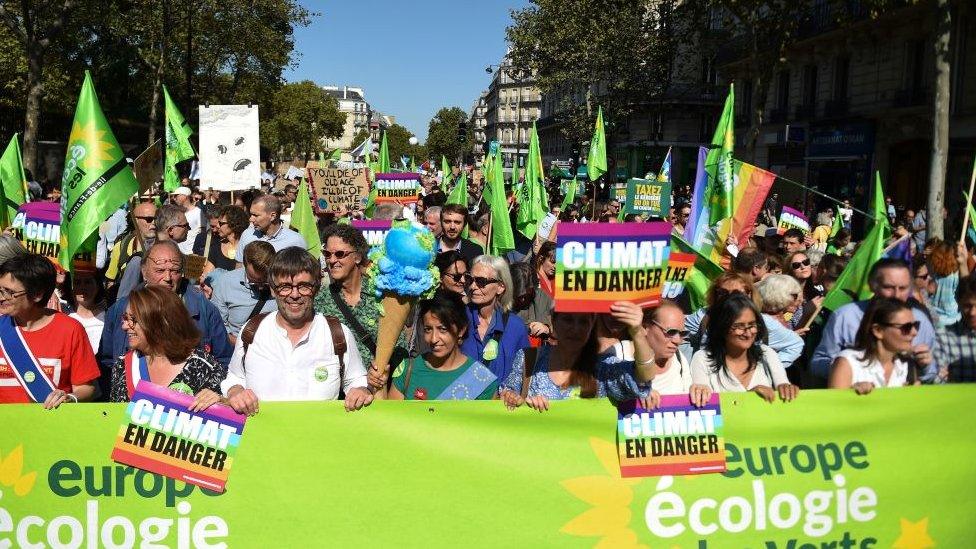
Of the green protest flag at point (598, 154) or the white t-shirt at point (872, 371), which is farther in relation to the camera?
the green protest flag at point (598, 154)

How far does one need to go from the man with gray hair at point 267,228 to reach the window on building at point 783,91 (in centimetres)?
2951

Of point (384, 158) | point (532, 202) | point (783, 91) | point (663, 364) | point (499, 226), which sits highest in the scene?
point (783, 91)

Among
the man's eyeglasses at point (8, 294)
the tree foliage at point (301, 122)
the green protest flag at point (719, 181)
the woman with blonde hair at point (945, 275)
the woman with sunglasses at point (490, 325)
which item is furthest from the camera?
the tree foliage at point (301, 122)

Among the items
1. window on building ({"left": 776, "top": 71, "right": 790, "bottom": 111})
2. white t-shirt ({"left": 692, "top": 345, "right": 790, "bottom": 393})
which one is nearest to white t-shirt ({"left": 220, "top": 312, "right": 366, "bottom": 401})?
white t-shirt ({"left": 692, "top": 345, "right": 790, "bottom": 393})

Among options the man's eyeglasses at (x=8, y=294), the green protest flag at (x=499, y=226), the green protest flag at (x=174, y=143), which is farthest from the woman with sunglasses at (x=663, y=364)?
the green protest flag at (x=174, y=143)

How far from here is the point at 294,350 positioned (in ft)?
12.7

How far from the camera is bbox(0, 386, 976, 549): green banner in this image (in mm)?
A: 3402

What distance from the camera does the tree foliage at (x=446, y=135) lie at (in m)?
140

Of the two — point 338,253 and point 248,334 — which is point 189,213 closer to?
point 338,253

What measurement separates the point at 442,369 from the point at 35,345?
187cm

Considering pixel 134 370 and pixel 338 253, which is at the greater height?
pixel 338 253

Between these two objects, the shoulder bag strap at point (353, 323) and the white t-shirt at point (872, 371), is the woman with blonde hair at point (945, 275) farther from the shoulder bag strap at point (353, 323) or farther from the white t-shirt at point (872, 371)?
the shoulder bag strap at point (353, 323)

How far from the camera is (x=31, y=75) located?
1858 centimetres

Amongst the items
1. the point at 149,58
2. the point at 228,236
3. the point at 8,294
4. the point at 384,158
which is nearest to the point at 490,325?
the point at 8,294
